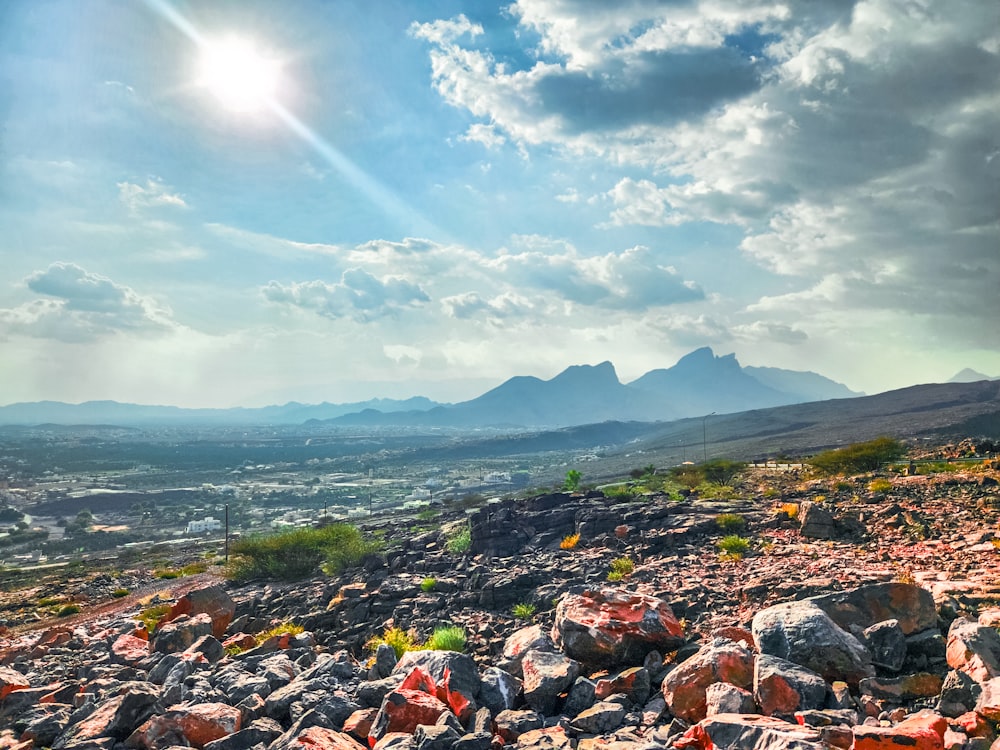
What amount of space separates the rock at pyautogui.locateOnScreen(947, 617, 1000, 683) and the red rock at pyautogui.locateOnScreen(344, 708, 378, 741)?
8.13m

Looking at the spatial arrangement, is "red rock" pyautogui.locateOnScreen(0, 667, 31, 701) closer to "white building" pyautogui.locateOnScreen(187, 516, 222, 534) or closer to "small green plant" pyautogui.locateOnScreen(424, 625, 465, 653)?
"small green plant" pyautogui.locateOnScreen(424, 625, 465, 653)

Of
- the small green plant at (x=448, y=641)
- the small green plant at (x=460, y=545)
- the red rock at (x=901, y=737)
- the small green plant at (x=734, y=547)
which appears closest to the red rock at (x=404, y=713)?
the small green plant at (x=448, y=641)

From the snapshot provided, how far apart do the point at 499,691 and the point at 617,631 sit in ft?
7.72

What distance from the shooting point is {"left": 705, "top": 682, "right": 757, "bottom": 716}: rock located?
23.5 ft

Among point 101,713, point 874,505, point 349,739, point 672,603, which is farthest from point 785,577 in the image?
point 101,713

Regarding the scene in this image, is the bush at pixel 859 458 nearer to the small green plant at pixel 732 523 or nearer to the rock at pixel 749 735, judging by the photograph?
the small green plant at pixel 732 523

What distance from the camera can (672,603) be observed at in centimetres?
1214

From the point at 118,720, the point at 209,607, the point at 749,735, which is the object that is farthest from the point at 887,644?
the point at 209,607

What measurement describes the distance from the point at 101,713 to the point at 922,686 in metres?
12.8

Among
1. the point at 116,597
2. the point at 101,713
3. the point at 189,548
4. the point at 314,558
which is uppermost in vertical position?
the point at 101,713

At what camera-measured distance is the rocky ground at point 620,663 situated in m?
7.25

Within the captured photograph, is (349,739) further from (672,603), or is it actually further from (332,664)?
(672,603)

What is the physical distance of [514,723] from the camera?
8.28 meters

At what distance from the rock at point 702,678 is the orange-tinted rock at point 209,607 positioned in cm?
1435
